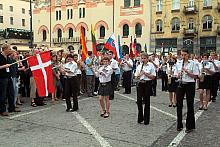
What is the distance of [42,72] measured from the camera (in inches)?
335

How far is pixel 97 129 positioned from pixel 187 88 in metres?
2.45

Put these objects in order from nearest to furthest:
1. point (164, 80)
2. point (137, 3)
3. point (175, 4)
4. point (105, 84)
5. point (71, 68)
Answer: point (105, 84)
point (71, 68)
point (164, 80)
point (175, 4)
point (137, 3)

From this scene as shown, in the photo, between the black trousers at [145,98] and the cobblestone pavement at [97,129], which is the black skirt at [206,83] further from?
the black trousers at [145,98]

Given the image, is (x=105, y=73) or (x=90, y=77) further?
(x=90, y=77)

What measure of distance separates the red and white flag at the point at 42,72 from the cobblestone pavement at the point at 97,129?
2.78 ft

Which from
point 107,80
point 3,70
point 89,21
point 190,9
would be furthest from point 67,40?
point 107,80

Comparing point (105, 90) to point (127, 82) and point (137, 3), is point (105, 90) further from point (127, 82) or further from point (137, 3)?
point (137, 3)

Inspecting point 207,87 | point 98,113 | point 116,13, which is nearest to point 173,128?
point 98,113

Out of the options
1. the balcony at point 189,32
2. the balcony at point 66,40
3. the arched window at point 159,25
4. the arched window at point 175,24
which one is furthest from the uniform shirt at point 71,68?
the balcony at point 66,40

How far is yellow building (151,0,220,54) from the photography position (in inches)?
1415

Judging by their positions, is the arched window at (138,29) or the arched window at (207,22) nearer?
the arched window at (207,22)

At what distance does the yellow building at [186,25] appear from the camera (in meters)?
35.9

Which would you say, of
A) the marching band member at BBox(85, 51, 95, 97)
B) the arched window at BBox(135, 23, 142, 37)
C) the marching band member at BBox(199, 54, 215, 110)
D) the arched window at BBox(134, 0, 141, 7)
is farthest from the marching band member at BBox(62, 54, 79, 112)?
the arched window at BBox(134, 0, 141, 7)

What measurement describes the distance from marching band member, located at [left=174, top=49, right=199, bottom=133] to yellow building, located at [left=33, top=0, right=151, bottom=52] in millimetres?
30345
